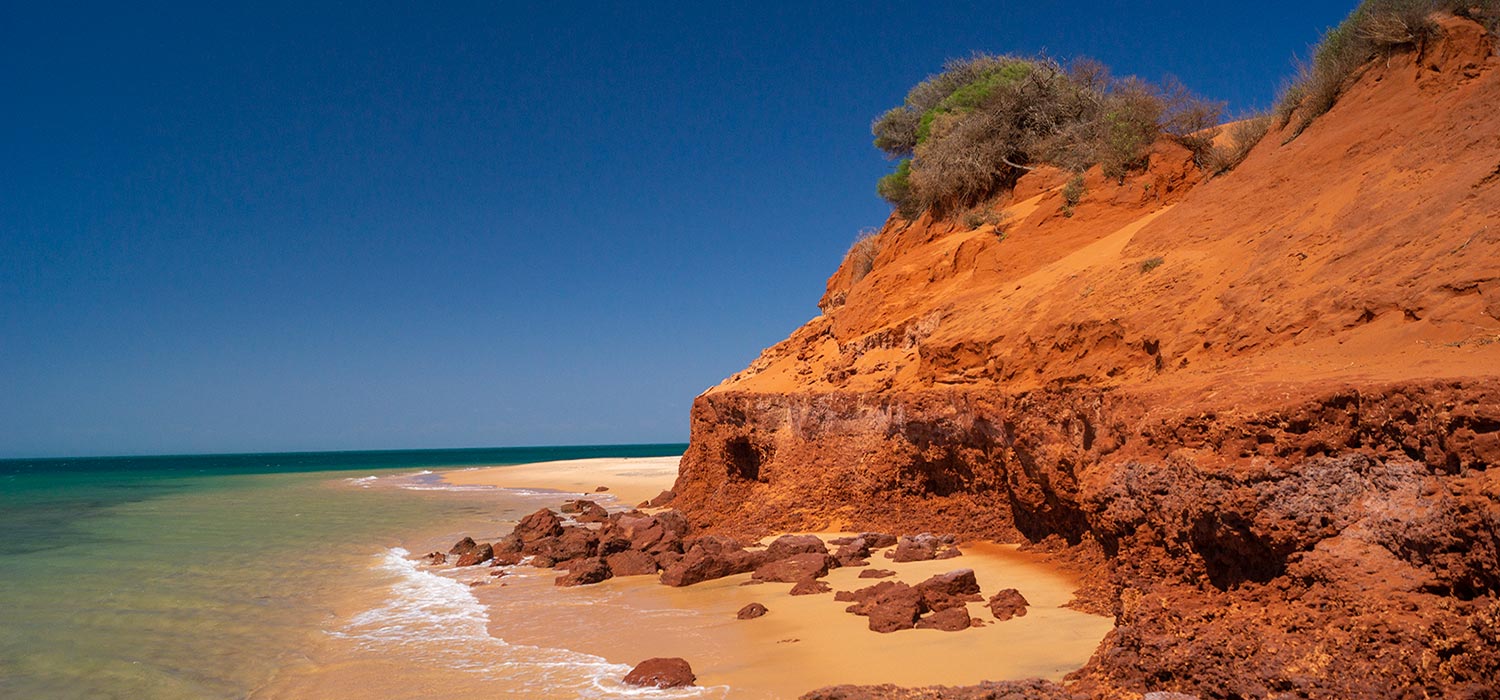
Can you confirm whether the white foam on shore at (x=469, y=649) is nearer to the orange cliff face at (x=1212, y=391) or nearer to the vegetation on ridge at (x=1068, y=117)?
the orange cliff face at (x=1212, y=391)

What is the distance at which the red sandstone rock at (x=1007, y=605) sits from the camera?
6.32 m

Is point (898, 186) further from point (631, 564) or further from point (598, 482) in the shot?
point (598, 482)

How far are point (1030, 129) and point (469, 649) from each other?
49.1 feet

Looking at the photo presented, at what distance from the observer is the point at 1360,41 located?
10.1 m

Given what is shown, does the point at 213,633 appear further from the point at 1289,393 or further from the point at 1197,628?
the point at 1289,393

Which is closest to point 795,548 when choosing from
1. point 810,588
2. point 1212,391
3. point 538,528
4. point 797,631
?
point 810,588

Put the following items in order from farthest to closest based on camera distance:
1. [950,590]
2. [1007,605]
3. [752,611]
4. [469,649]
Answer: [752,611] → [469,649] → [950,590] → [1007,605]

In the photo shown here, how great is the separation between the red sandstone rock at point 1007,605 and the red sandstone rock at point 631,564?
5.15 metres

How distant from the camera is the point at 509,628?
26.0ft

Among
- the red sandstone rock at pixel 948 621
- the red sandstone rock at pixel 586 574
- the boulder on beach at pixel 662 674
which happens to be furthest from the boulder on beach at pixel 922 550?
the boulder on beach at pixel 662 674

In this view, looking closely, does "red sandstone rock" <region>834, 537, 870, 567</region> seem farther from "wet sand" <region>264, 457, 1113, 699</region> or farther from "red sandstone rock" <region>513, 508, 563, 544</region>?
"red sandstone rock" <region>513, 508, 563, 544</region>

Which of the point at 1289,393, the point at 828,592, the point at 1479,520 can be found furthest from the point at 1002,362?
the point at 1479,520

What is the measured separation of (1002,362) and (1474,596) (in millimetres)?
6013

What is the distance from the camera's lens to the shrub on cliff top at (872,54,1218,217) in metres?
13.6
